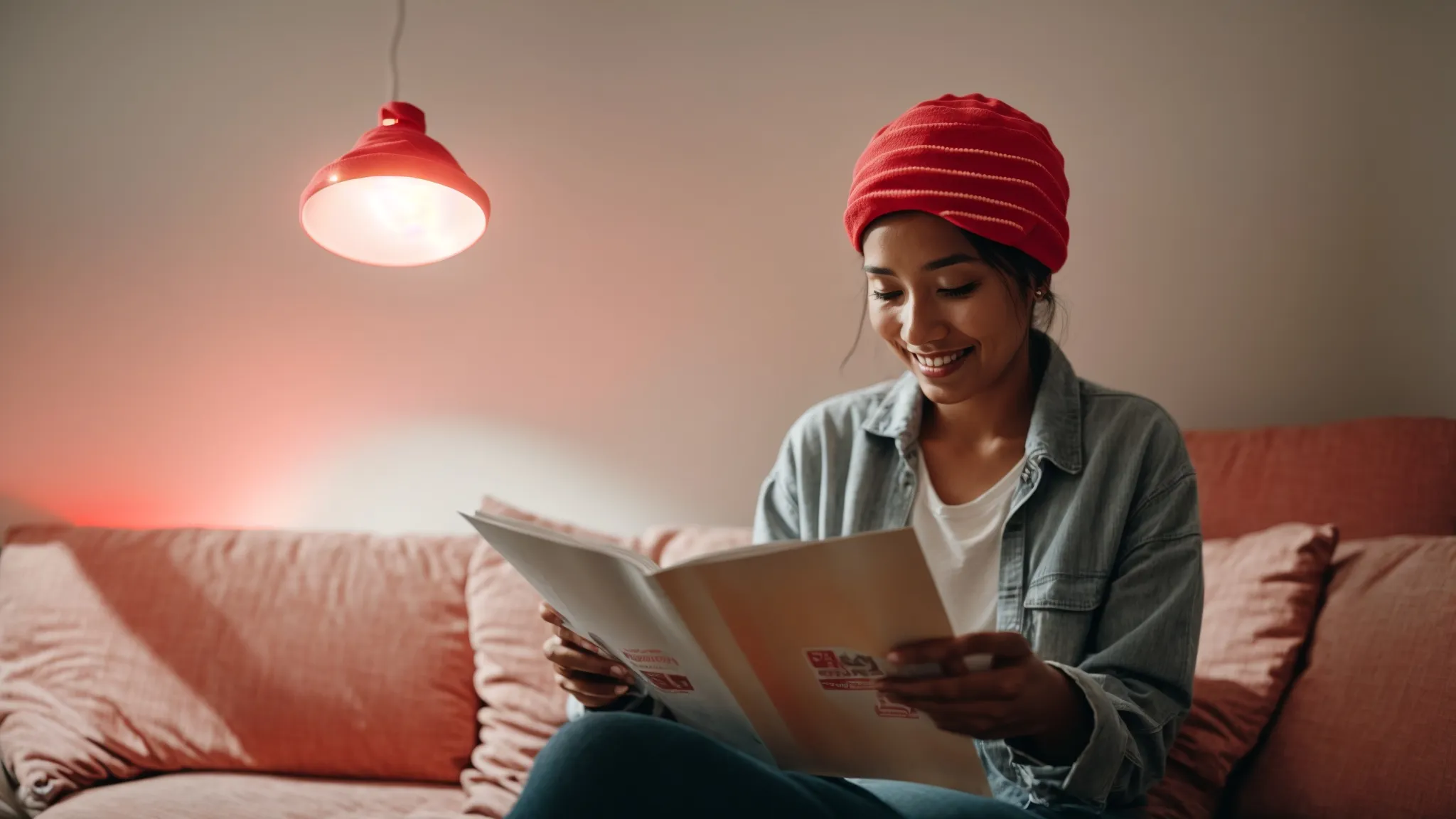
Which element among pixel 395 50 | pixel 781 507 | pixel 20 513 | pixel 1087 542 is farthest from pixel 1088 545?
pixel 20 513

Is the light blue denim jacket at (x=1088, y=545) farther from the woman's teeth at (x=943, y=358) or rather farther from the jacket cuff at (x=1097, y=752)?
the woman's teeth at (x=943, y=358)

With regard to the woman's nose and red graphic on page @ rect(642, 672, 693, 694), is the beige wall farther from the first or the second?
red graphic on page @ rect(642, 672, 693, 694)

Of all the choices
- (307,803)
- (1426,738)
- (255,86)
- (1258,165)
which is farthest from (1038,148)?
(255,86)

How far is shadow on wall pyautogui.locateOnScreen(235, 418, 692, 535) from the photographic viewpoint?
1965 mm

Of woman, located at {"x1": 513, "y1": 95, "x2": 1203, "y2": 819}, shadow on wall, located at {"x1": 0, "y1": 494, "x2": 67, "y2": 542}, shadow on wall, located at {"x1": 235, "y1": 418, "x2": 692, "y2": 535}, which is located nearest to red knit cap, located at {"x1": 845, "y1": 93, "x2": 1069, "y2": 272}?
woman, located at {"x1": 513, "y1": 95, "x2": 1203, "y2": 819}

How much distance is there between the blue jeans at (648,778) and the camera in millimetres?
671

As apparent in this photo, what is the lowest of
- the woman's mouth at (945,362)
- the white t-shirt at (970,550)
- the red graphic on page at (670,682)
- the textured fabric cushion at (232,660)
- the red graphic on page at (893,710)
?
the textured fabric cushion at (232,660)

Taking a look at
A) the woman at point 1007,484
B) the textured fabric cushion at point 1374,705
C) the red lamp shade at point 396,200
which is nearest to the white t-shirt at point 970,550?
the woman at point 1007,484

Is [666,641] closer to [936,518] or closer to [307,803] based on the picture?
[936,518]

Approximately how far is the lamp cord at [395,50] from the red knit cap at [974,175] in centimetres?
131

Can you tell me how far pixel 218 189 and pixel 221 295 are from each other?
0.21 meters

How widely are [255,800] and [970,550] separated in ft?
3.65

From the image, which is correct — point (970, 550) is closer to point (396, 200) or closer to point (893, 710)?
point (893, 710)

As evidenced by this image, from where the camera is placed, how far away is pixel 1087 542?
3.35 feet
